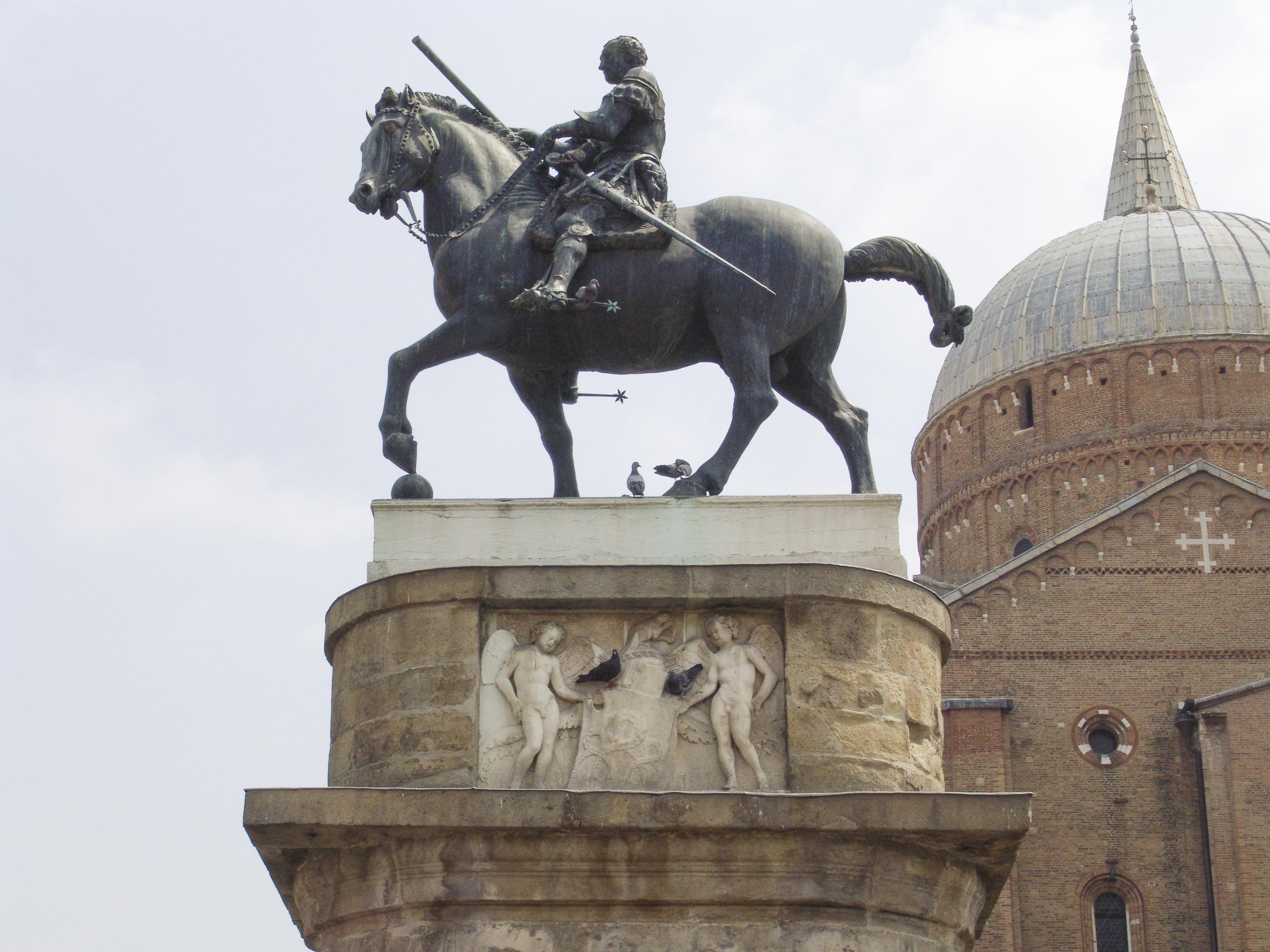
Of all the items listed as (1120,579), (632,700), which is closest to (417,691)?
(632,700)

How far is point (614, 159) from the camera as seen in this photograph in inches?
403

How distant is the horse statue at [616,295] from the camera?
392 inches

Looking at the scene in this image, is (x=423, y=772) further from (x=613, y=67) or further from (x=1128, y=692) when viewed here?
(x=1128, y=692)

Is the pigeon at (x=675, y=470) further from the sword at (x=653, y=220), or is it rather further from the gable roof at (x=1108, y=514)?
the gable roof at (x=1108, y=514)

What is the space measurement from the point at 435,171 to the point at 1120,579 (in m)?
29.3

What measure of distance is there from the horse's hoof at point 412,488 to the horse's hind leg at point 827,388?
6.52ft

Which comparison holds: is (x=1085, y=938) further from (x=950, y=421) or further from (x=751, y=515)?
(x=751, y=515)

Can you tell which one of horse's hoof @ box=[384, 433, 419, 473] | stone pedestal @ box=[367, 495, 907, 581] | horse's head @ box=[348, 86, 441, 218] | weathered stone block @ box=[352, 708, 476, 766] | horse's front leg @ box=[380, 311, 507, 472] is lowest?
weathered stone block @ box=[352, 708, 476, 766]

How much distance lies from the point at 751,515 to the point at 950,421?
41444 millimetres

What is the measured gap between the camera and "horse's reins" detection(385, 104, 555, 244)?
10.2 m

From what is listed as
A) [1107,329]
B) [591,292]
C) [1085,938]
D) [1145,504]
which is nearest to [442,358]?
[591,292]

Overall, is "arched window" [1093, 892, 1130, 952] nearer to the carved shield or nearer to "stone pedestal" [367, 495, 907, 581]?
"stone pedestal" [367, 495, 907, 581]

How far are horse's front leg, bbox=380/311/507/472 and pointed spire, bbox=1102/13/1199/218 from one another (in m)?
45.7

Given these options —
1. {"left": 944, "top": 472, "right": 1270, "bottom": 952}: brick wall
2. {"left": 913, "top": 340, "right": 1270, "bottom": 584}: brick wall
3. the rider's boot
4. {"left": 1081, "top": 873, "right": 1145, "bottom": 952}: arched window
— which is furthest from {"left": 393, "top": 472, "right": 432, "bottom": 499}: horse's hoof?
{"left": 913, "top": 340, "right": 1270, "bottom": 584}: brick wall
